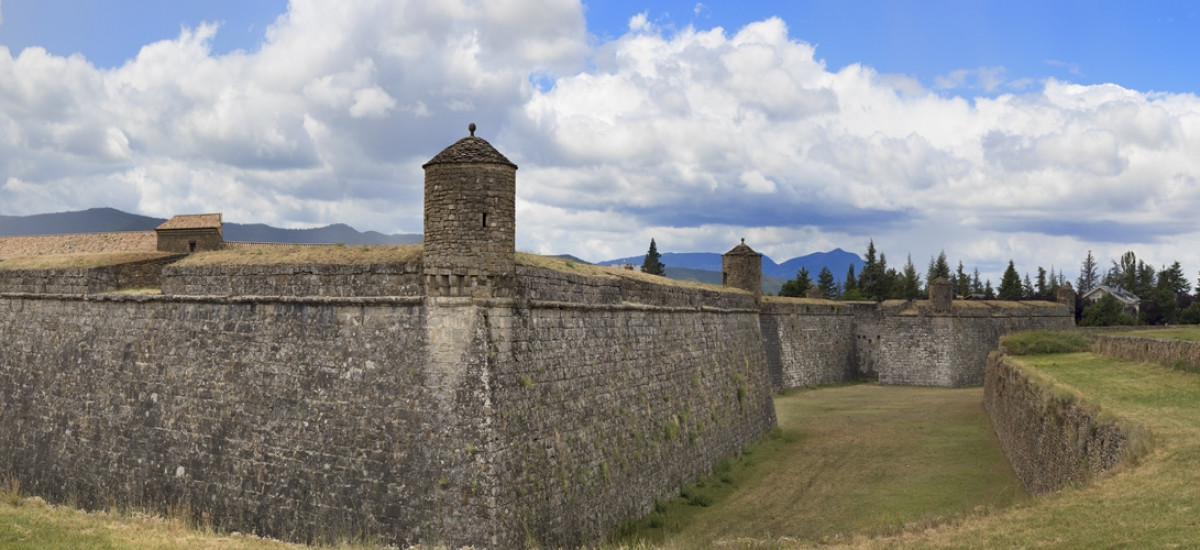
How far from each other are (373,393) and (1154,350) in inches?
864

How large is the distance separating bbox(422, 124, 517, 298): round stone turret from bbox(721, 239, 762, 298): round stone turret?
23082 millimetres

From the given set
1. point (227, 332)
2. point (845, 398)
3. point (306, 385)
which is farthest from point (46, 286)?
point (845, 398)

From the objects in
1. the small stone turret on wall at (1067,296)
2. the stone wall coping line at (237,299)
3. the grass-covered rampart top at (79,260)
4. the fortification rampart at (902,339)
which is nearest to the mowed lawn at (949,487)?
the stone wall coping line at (237,299)

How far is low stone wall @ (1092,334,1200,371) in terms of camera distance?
2167cm

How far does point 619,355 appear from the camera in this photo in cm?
1862

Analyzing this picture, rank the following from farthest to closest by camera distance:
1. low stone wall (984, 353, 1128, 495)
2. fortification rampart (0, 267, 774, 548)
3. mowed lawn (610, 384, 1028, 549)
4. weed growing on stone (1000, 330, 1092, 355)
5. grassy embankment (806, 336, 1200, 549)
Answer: weed growing on stone (1000, 330, 1092, 355) → mowed lawn (610, 384, 1028, 549) → low stone wall (984, 353, 1128, 495) → fortification rampart (0, 267, 774, 548) → grassy embankment (806, 336, 1200, 549)

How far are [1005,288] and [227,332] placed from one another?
87.5 meters

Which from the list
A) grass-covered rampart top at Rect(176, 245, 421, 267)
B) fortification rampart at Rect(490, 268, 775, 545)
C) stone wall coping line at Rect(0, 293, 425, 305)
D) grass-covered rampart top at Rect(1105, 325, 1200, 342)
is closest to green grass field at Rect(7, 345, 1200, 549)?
fortification rampart at Rect(490, 268, 775, 545)

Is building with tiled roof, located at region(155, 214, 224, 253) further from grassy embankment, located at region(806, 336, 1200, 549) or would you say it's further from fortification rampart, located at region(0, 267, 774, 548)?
grassy embankment, located at region(806, 336, 1200, 549)

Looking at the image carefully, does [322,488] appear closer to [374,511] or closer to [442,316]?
[374,511]

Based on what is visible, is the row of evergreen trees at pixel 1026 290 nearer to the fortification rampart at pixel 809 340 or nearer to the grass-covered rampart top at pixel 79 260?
the fortification rampart at pixel 809 340

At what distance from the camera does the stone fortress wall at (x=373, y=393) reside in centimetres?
1388

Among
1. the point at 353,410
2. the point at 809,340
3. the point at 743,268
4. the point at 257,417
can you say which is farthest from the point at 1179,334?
the point at 257,417

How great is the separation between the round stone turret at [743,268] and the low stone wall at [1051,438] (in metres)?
12.0
